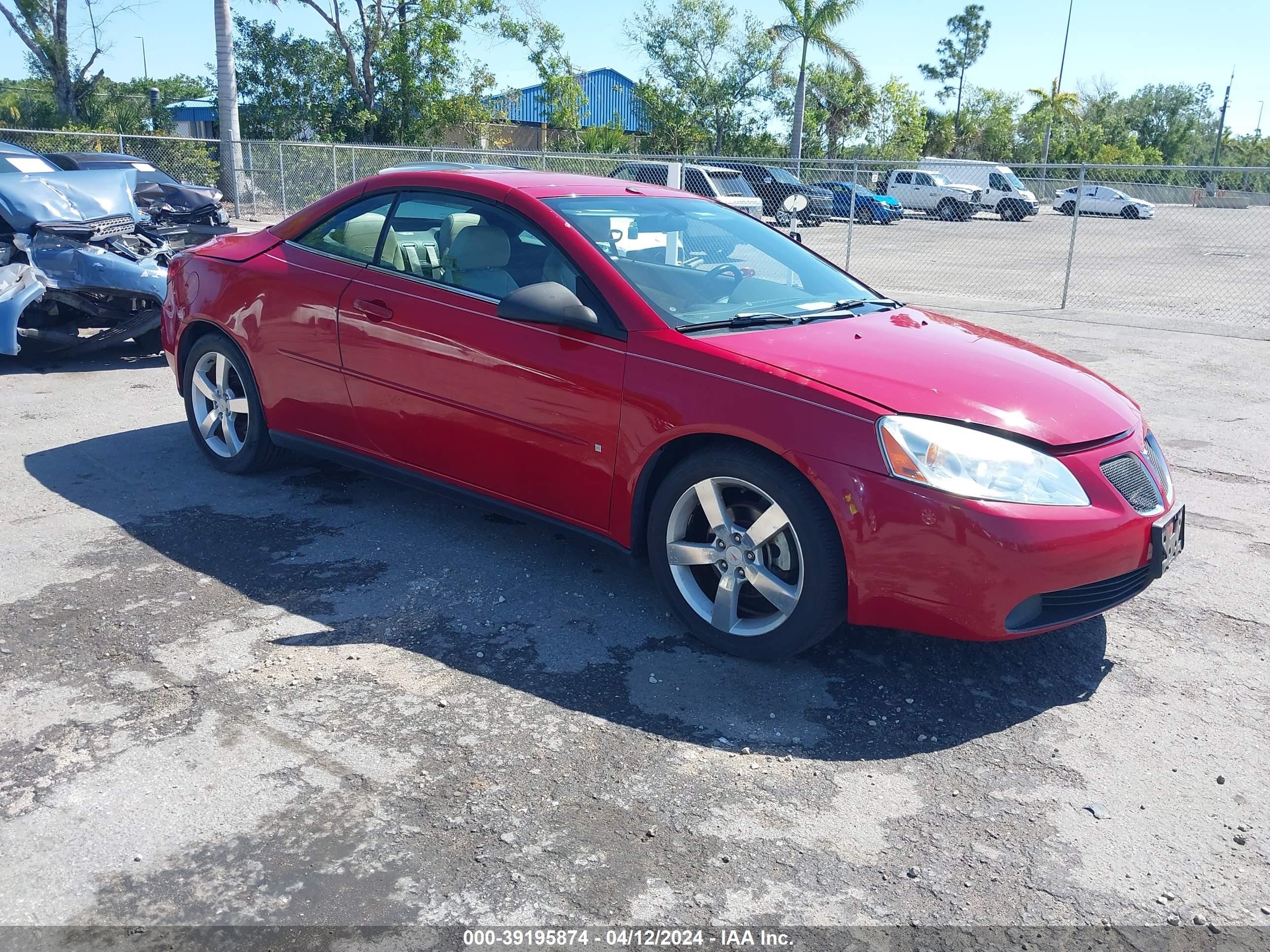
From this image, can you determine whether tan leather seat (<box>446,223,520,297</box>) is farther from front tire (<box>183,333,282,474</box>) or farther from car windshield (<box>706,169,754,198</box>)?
car windshield (<box>706,169,754,198</box>)

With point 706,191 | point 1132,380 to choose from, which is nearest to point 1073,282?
point 706,191

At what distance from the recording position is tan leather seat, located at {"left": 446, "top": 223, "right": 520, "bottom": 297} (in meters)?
4.31

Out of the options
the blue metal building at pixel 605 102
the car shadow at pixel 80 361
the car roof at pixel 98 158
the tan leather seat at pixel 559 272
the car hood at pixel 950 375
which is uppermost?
the blue metal building at pixel 605 102

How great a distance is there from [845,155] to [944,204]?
791 inches

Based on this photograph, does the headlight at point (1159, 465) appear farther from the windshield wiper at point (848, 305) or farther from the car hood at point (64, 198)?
the car hood at point (64, 198)

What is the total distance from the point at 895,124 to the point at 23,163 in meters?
48.5

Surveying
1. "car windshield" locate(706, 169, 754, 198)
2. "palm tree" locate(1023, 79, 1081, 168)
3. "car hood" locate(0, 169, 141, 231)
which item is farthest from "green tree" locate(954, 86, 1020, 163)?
"car hood" locate(0, 169, 141, 231)

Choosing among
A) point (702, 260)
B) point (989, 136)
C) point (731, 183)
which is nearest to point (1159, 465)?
point (702, 260)

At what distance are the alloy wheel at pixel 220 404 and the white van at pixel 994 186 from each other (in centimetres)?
2528

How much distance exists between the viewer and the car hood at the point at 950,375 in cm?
346

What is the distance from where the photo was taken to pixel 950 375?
369cm

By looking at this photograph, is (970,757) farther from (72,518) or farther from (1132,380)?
(1132,380)

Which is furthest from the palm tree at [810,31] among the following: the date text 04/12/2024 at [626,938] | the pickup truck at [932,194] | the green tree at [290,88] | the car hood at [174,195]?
the date text 04/12/2024 at [626,938]

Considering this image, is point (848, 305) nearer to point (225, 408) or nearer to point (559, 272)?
point (559, 272)
